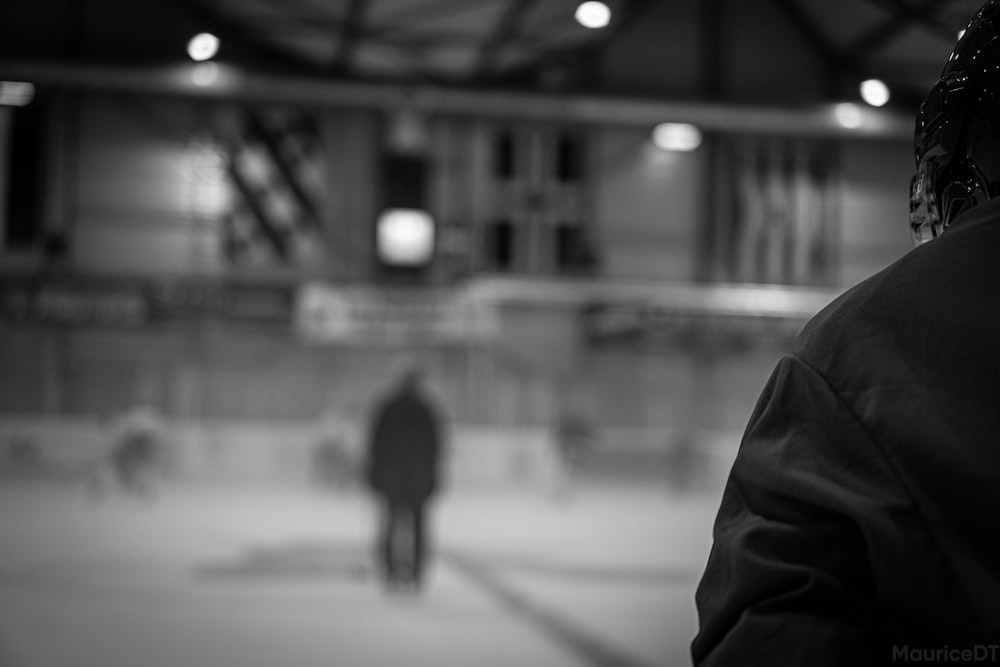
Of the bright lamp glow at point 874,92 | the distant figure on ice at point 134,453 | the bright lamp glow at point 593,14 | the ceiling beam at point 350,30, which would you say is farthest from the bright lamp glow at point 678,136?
the distant figure on ice at point 134,453

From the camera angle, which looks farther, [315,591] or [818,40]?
[315,591]

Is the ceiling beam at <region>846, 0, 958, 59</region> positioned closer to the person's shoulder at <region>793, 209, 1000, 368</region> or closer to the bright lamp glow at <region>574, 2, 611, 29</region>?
the bright lamp glow at <region>574, 2, 611, 29</region>

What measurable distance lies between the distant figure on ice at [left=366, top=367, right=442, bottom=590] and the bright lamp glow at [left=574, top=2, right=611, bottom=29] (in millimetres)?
4086

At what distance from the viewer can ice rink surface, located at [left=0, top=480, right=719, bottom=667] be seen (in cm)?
361

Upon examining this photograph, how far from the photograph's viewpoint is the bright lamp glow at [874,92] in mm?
1992

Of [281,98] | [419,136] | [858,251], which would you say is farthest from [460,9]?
[419,136]

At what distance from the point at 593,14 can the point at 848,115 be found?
0.64 metres

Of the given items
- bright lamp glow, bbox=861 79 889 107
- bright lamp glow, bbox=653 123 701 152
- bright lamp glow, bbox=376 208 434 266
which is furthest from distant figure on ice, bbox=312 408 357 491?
bright lamp glow, bbox=861 79 889 107

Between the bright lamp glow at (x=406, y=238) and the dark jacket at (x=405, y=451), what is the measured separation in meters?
1.60

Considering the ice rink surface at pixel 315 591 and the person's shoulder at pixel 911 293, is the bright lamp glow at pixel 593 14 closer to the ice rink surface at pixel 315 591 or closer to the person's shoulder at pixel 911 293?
the person's shoulder at pixel 911 293

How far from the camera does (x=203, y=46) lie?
2877 millimetres

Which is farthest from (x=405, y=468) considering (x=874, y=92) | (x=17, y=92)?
(x=874, y=92)

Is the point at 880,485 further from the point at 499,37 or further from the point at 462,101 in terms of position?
the point at 462,101

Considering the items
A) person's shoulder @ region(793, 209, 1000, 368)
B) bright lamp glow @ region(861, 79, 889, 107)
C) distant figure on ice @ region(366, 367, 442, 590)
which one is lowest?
distant figure on ice @ region(366, 367, 442, 590)
